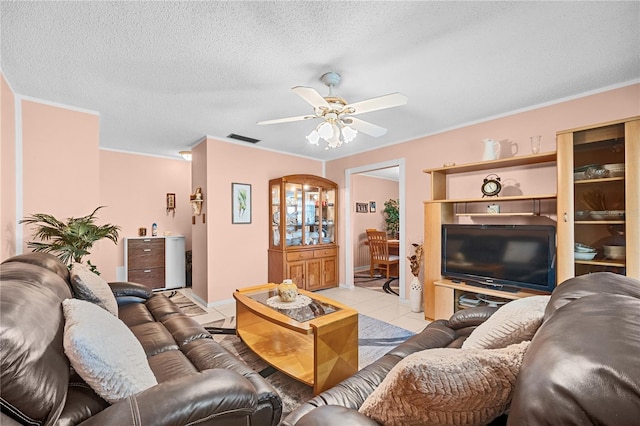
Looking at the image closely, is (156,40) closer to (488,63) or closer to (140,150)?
(488,63)

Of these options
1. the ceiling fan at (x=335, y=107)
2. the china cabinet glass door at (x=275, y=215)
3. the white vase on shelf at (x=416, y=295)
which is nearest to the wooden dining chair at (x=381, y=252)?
the white vase on shelf at (x=416, y=295)

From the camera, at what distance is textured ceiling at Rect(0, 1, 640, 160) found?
156 cm

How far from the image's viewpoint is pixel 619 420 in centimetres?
45

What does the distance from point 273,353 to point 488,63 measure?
2834mm

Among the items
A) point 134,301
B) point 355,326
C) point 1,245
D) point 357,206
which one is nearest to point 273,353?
point 355,326

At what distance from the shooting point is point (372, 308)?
3.81 m

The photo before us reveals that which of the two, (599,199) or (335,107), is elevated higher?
(335,107)

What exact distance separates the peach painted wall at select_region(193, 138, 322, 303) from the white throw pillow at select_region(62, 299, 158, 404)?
2.77 m

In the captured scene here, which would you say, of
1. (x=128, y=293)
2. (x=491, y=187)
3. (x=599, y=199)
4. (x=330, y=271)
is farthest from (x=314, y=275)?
(x=599, y=199)

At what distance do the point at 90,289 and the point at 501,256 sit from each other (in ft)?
11.6

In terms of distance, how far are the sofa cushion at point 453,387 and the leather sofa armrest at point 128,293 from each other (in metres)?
2.61

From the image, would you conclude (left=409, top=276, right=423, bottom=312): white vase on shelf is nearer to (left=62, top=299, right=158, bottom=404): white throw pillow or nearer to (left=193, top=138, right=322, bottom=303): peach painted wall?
(left=193, top=138, right=322, bottom=303): peach painted wall

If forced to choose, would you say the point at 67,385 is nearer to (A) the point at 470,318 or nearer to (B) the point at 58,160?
(A) the point at 470,318

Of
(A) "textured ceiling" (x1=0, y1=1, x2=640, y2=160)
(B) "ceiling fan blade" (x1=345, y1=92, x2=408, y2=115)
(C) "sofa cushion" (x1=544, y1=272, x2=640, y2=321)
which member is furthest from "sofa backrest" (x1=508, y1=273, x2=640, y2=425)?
(A) "textured ceiling" (x1=0, y1=1, x2=640, y2=160)
